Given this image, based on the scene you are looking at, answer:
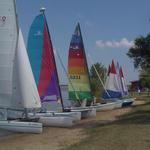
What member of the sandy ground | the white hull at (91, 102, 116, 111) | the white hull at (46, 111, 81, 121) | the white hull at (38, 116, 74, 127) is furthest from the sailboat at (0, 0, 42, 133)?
the white hull at (91, 102, 116, 111)

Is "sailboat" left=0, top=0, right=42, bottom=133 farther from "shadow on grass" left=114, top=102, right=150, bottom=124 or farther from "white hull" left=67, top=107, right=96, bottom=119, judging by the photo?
"white hull" left=67, top=107, right=96, bottom=119

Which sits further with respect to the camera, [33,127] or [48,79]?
[48,79]

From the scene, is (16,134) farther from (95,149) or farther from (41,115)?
(95,149)

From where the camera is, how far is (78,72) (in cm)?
3712

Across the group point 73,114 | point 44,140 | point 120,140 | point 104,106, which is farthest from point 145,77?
point 120,140

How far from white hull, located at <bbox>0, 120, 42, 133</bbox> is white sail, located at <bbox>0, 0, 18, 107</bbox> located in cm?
116

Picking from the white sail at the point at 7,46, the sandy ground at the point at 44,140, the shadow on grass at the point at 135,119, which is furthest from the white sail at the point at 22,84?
the shadow on grass at the point at 135,119

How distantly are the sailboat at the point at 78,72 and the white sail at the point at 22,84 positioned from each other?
12.7m

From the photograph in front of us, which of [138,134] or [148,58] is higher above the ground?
[148,58]

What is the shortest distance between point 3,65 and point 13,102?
2.00 meters

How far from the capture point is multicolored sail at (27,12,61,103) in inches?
1190

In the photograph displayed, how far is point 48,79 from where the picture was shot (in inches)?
1200

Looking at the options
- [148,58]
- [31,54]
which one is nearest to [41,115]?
[31,54]

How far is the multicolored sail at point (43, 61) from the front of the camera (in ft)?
99.1
